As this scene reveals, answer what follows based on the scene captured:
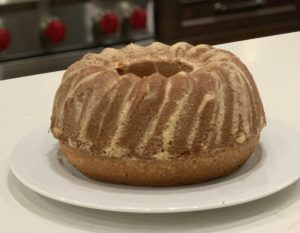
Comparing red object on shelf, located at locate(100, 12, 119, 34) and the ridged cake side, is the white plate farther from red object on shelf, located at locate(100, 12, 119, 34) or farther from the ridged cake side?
red object on shelf, located at locate(100, 12, 119, 34)

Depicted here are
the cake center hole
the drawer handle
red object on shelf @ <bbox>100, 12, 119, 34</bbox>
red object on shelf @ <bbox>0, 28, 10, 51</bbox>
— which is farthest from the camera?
the drawer handle

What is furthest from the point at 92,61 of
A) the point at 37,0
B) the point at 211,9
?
the point at 211,9

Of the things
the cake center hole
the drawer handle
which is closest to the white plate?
the cake center hole

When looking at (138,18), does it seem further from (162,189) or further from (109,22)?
(162,189)

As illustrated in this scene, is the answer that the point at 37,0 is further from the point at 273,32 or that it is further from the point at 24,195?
the point at 24,195

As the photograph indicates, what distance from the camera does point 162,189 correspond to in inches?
27.8

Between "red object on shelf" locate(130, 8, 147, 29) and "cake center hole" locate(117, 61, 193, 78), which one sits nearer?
"cake center hole" locate(117, 61, 193, 78)

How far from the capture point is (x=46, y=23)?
193 centimetres

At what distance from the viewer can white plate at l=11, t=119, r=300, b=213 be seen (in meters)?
0.67

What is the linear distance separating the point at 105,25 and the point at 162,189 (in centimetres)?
133

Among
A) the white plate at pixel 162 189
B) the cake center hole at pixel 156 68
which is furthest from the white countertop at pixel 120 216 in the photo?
the cake center hole at pixel 156 68

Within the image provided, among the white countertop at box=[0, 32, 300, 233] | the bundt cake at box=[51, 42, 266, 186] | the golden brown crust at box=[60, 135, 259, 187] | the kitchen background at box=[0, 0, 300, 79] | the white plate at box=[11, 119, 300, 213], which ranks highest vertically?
the bundt cake at box=[51, 42, 266, 186]

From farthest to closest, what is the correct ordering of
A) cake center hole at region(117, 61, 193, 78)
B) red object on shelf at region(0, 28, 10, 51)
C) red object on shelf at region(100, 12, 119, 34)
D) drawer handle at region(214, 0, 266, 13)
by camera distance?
drawer handle at region(214, 0, 266, 13), red object on shelf at region(100, 12, 119, 34), red object on shelf at region(0, 28, 10, 51), cake center hole at region(117, 61, 193, 78)

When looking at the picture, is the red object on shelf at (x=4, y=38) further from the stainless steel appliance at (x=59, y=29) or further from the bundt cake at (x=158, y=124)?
the bundt cake at (x=158, y=124)
